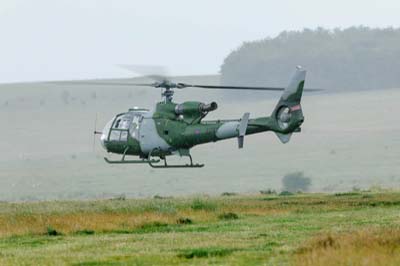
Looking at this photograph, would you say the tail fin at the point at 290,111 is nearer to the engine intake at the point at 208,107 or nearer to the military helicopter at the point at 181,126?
the military helicopter at the point at 181,126

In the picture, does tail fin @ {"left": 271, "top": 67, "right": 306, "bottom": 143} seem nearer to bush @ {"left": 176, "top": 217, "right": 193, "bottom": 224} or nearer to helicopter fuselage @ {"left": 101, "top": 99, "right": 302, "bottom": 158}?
helicopter fuselage @ {"left": 101, "top": 99, "right": 302, "bottom": 158}

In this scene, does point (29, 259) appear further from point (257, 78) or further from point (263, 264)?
point (257, 78)

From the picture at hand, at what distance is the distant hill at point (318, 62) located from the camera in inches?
7338

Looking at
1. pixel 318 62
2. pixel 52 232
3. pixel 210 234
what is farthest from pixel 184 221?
pixel 318 62

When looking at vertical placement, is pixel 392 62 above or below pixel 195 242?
above

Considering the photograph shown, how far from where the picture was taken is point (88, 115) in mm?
176750

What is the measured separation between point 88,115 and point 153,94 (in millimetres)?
8566

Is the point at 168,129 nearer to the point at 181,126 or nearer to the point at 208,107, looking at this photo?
the point at 181,126

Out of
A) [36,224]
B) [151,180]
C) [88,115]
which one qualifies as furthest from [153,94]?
[36,224]

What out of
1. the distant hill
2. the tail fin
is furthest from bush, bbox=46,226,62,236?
the distant hill

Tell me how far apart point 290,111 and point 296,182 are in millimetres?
66224

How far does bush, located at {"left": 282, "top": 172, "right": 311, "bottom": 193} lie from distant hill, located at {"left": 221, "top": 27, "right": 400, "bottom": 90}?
58.3 meters

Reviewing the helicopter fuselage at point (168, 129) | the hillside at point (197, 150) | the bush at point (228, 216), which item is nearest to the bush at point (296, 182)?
the hillside at point (197, 150)

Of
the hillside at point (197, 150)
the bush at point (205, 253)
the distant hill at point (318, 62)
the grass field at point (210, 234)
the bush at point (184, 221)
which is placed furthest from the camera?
the distant hill at point (318, 62)
